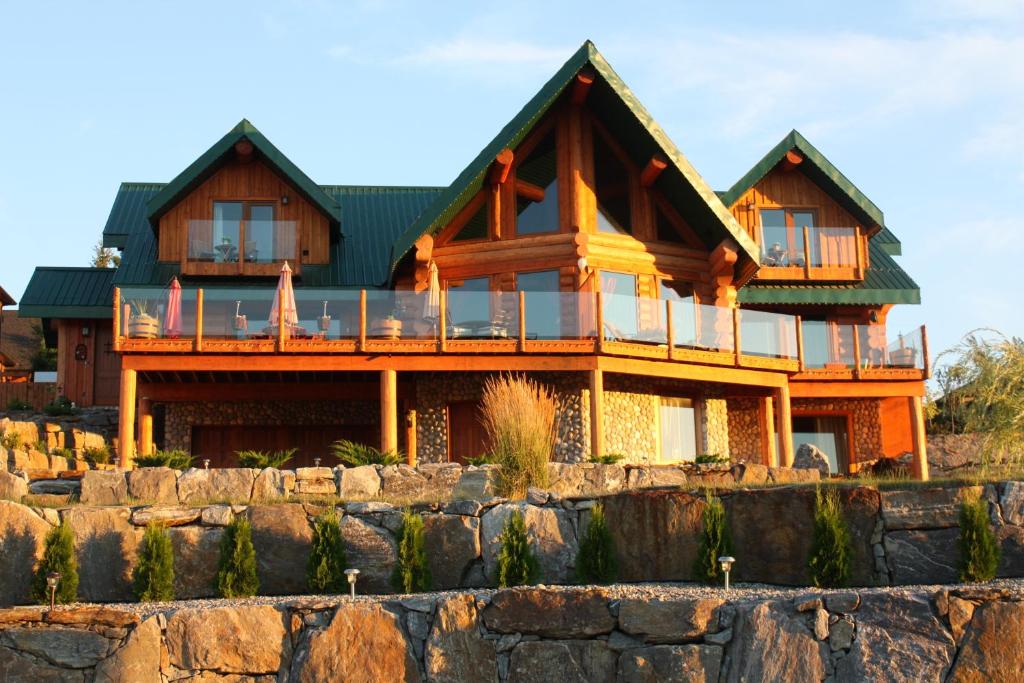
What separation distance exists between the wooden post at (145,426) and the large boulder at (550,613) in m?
11.4

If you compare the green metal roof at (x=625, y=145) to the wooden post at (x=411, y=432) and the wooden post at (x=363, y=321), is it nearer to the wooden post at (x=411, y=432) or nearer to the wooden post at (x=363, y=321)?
the wooden post at (x=363, y=321)

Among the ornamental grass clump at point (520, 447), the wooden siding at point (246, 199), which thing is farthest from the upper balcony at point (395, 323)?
the ornamental grass clump at point (520, 447)

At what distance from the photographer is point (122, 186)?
2961 cm

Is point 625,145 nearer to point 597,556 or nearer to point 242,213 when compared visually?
point 242,213

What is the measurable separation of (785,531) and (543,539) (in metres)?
2.40

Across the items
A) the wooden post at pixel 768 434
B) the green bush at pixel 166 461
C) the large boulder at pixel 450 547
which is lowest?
the large boulder at pixel 450 547

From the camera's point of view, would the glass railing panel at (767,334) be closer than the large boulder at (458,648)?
No

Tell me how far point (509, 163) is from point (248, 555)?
35.1ft

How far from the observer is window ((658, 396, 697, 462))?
23031mm

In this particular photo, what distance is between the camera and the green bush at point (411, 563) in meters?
12.9

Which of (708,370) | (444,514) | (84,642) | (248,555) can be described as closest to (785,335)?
(708,370)

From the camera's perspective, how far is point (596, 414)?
2078cm

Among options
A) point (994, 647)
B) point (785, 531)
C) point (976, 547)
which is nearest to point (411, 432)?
point (785, 531)

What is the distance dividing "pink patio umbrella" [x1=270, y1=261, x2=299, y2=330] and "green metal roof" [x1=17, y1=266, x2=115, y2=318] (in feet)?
21.0
